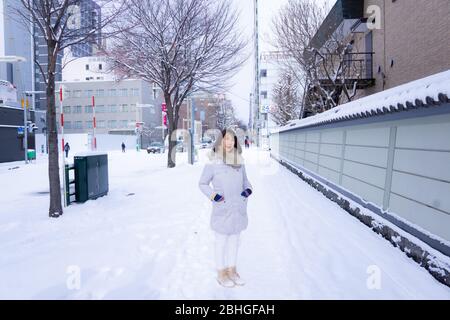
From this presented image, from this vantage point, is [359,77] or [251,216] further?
[359,77]

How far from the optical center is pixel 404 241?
4.66 m

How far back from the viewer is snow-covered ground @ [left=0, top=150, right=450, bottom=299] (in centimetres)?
363

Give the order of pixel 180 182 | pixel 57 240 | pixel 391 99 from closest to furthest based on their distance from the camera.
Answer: pixel 391 99
pixel 57 240
pixel 180 182

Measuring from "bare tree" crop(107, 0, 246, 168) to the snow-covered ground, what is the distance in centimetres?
1050

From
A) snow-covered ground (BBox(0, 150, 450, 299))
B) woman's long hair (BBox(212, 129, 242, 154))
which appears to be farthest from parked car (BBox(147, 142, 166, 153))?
woman's long hair (BBox(212, 129, 242, 154))

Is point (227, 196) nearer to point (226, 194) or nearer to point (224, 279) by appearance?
point (226, 194)

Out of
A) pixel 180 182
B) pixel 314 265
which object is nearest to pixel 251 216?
pixel 314 265

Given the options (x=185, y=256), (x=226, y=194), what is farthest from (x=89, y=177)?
(x=226, y=194)

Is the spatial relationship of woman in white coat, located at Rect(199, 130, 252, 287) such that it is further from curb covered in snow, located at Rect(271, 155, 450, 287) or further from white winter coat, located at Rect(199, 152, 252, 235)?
curb covered in snow, located at Rect(271, 155, 450, 287)

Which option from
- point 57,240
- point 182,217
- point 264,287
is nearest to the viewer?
point 264,287

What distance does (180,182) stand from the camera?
12477 mm

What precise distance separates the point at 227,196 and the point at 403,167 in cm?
309
